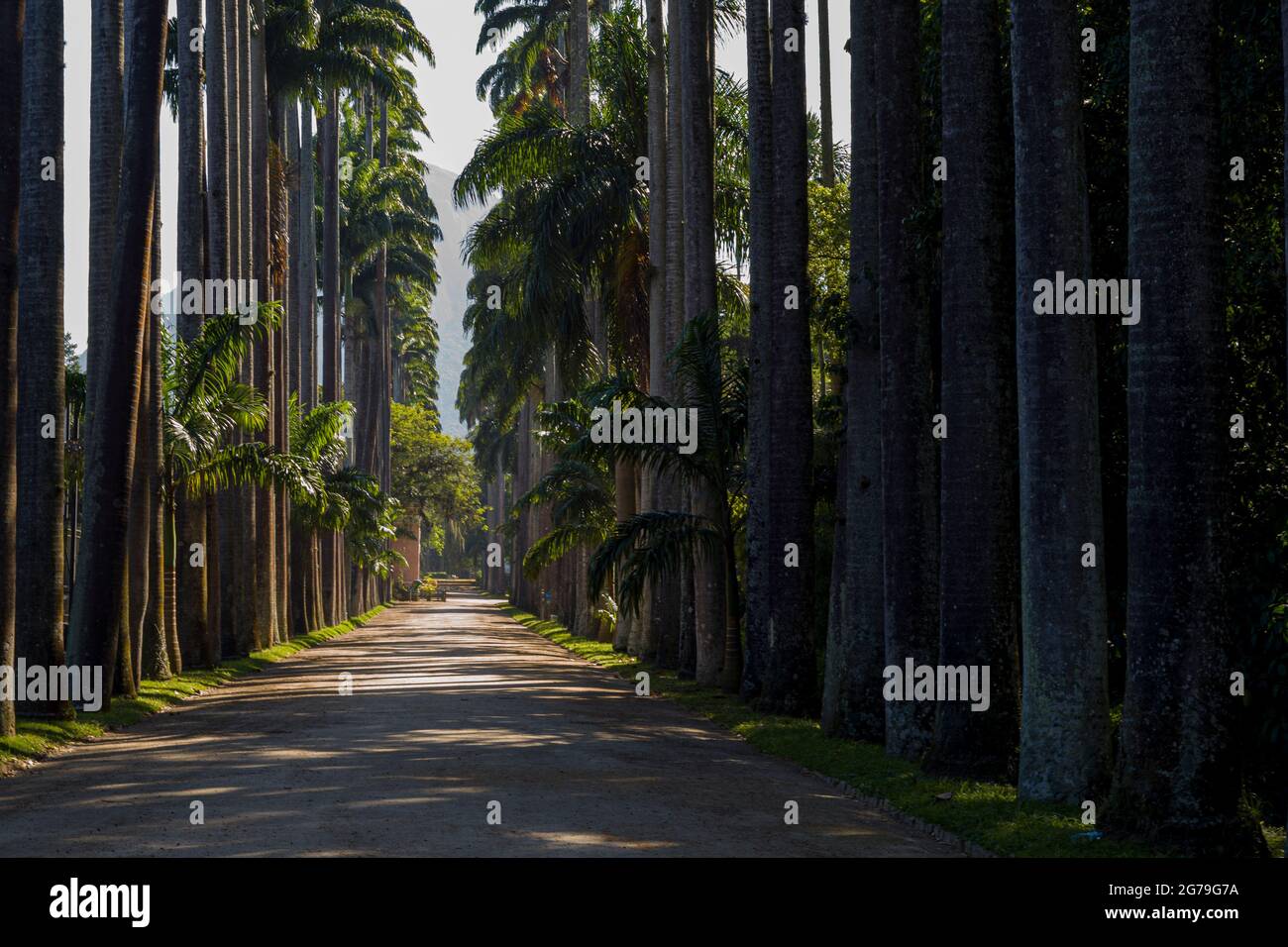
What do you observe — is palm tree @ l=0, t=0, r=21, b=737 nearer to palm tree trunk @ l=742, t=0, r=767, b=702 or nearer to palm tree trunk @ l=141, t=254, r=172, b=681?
palm tree trunk @ l=141, t=254, r=172, b=681

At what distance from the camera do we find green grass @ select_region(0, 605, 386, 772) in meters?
15.4

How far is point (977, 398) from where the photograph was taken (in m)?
14.0

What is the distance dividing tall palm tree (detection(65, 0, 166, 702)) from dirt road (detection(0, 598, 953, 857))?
1.73 meters

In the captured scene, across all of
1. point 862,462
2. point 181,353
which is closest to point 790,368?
point 862,462

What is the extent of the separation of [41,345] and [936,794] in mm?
11644

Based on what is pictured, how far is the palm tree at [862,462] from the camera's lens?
17625 millimetres

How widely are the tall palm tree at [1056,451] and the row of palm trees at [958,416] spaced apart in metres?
→ 0.02

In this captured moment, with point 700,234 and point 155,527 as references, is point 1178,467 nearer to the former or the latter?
point 700,234

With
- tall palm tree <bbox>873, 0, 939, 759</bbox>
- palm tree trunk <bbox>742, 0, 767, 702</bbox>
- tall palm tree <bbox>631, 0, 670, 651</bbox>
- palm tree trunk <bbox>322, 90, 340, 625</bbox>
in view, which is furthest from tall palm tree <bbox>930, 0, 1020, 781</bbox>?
palm tree trunk <bbox>322, 90, 340, 625</bbox>

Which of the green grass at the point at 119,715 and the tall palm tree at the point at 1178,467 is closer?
the tall palm tree at the point at 1178,467

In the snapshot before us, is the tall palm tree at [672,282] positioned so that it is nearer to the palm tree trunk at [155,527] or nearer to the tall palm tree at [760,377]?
the tall palm tree at [760,377]

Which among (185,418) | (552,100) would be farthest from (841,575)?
(552,100)

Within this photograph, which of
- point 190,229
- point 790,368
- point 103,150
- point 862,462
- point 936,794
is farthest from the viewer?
point 190,229

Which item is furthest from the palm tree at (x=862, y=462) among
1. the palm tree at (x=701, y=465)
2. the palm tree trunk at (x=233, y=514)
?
the palm tree trunk at (x=233, y=514)
